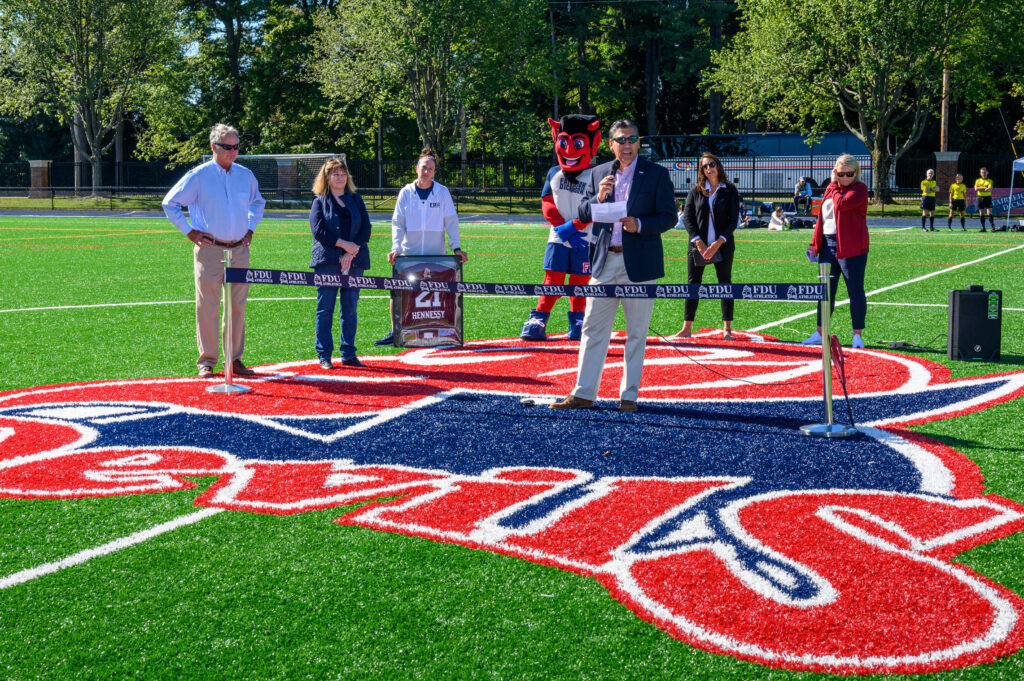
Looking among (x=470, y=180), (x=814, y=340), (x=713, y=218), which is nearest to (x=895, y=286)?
(x=814, y=340)

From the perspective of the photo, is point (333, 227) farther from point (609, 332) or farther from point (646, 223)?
point (646, 223)

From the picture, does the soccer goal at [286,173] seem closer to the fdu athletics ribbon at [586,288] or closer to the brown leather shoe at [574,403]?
the fdu athletics ribbon at [586,288]

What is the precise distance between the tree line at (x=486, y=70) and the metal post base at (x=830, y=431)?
3748cm

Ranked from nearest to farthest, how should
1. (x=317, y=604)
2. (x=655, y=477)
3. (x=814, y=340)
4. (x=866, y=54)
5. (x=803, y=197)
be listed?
(x=317, y=604) < (x=655, y=477) < (x=814, y=340) < (x=803, y=197) < (x=866, y=54)

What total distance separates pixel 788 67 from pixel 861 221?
35.4m

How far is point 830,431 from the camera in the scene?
6961 mm

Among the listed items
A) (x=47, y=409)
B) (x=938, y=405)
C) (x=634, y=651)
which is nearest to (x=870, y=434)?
(x=938, y=405)

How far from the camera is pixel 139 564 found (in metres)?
4.71

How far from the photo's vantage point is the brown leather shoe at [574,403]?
7832mm

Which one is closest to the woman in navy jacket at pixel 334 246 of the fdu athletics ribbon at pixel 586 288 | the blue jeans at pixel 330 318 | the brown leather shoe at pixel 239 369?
the blue jeans at pixel 330 318

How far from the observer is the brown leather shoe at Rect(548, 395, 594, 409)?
7832 millimetres

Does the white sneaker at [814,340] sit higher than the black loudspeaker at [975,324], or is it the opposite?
the black loudspeaker at [975,324]

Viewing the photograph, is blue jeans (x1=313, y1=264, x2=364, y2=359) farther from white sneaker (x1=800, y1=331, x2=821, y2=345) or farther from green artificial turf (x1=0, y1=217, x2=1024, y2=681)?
white sneaker (x1=800, y1=331, x2=821, y2=345)

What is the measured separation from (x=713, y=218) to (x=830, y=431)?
4692mm
